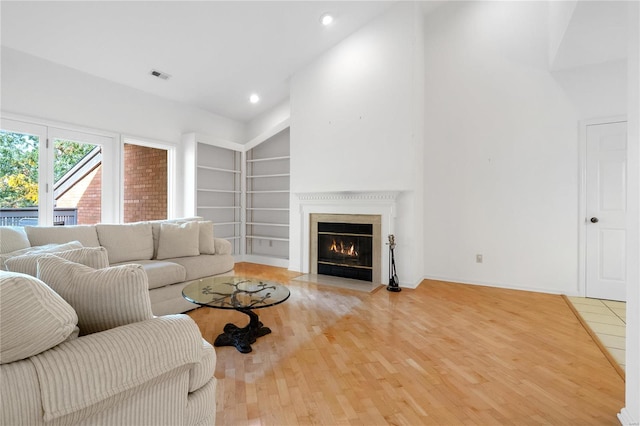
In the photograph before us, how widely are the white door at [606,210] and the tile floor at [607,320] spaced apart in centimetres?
25

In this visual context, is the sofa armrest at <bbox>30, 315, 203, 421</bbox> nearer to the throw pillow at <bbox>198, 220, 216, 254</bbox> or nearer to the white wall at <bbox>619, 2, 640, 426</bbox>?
the white wall at <bbox>619, 2, 640, 426</bbox>

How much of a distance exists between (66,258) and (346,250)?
144 inches

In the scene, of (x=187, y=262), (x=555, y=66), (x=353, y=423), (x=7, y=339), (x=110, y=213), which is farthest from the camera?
(x=110, y=213)

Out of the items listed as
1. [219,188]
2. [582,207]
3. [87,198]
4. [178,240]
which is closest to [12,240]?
[178,240]

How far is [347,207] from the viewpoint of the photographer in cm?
457

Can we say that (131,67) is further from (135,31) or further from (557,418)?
(557,418)

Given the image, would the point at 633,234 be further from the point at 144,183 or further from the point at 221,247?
the point at 144,183

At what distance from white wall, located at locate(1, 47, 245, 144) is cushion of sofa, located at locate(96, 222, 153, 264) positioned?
157 centimetres

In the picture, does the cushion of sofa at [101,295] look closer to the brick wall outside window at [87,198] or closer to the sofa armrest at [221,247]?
the sofa armrest at [221,247]

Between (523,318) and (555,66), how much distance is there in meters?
3.02

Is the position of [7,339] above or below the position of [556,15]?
below

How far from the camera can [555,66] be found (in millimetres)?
3748

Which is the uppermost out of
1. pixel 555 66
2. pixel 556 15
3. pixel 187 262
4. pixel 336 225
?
pixel 556 15

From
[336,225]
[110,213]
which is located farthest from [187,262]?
[336,225]
